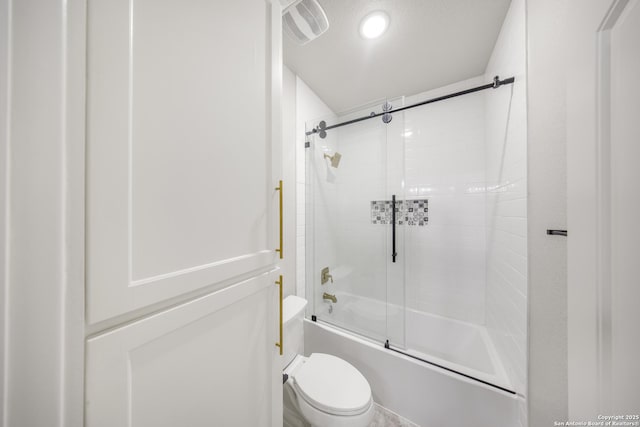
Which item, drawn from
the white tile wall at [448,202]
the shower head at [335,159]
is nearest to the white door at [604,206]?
the white tile wall at [448,202]

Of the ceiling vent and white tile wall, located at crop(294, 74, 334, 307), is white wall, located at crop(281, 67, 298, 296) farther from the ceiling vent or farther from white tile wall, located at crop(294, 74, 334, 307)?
the ceiling vent

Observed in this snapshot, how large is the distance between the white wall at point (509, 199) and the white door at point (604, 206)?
2.14ft

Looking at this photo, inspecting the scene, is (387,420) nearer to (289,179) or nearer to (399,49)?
(289,179)

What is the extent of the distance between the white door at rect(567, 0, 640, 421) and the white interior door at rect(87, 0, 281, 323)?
0.77 meters

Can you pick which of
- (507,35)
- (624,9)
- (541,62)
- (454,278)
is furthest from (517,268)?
(507,35)

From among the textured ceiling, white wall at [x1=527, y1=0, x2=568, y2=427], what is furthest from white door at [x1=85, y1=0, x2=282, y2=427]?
white wall at [x1=527, y1=0, x2=568, y2=427]

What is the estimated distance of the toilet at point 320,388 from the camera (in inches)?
36.4

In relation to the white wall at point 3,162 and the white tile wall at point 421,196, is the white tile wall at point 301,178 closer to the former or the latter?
the white tile wall at point 421,196

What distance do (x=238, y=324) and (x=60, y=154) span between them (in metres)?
0.51

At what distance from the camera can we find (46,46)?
0.26 m

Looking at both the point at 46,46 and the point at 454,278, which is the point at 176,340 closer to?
the point at 46,46

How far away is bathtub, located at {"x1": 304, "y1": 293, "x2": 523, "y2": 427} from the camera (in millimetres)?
1039

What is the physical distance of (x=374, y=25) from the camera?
3.74 ft

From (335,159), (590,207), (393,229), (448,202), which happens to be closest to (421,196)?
(448,202)
